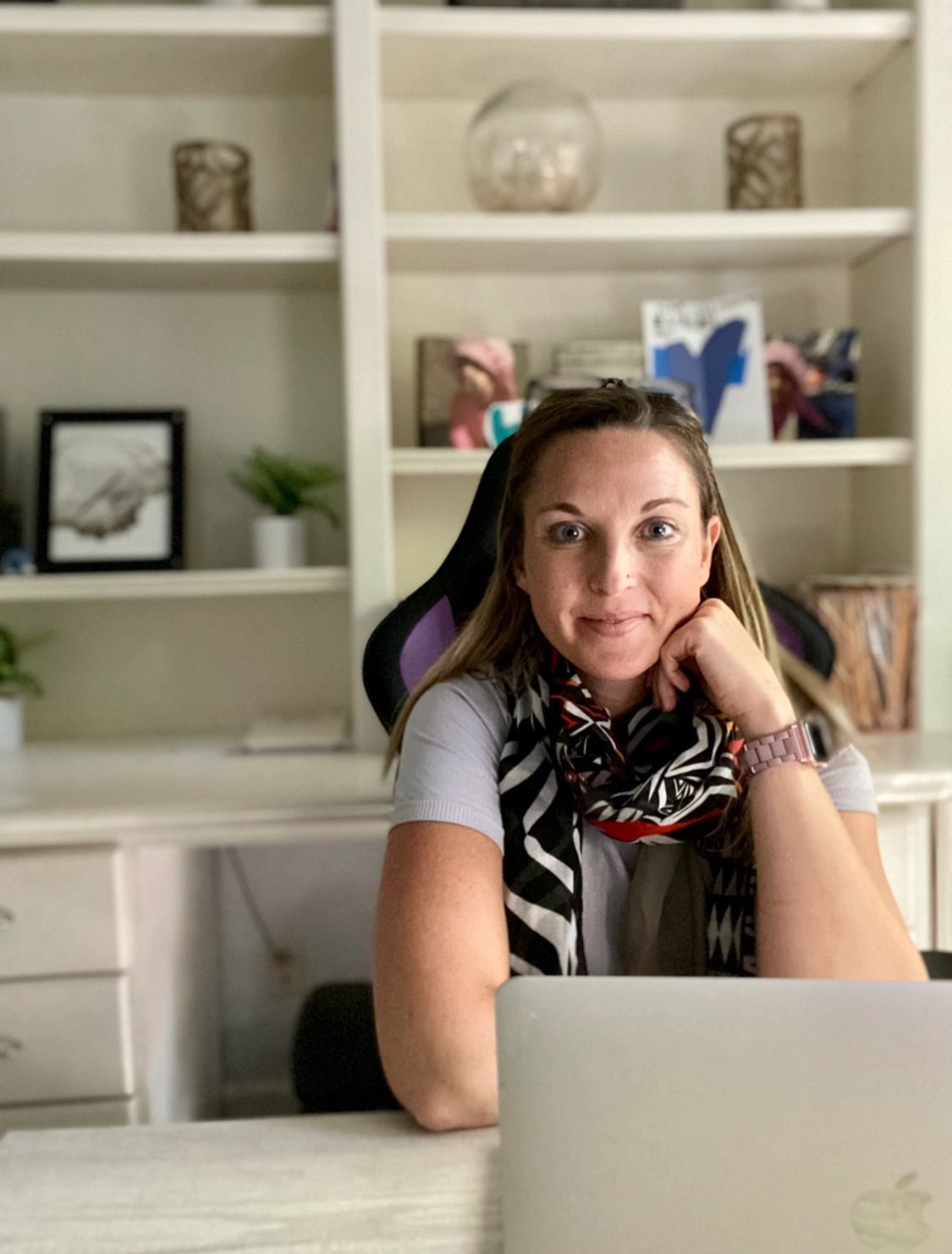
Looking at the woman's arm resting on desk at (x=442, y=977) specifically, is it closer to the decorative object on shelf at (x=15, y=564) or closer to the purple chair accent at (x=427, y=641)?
the purple chair accent at (x=427, y=641)

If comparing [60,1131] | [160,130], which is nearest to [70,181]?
[160,130]

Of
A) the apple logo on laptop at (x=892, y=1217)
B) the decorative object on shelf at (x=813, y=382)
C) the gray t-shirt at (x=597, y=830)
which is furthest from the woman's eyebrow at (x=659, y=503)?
the decorative object on shelf at (x=813, y=382)

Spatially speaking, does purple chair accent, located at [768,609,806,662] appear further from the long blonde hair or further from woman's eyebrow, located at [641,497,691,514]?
woman's eyebrow, located at [641,497,691,514]

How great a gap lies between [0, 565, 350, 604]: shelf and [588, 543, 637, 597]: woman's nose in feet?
4.29

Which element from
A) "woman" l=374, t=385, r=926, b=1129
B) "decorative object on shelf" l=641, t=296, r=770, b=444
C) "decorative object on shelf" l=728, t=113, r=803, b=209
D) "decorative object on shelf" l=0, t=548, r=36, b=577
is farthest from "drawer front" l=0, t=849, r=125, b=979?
"decorative object on shelf" l=728, t=113, r=803, b=209

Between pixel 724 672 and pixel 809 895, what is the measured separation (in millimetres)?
150

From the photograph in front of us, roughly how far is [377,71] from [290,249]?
0.30m

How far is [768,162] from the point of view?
1974 mm

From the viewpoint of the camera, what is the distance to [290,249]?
1.82m

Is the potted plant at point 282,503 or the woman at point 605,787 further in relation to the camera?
the potted plant at point 282,503

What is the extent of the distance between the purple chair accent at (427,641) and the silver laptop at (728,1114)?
0.28 meters

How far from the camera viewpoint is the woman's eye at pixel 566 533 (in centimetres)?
60

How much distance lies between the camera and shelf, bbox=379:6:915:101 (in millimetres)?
1814

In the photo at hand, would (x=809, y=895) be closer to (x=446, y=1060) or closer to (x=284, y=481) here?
(x=446, y=1060)
